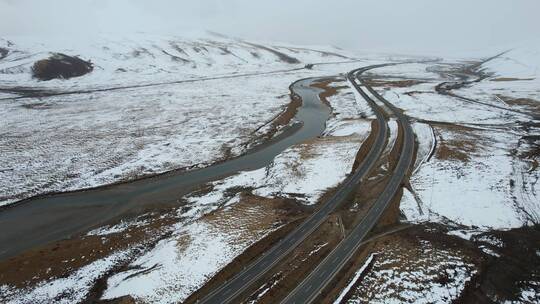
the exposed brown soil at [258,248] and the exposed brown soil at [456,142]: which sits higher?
the exposed brown soil at [456,142]

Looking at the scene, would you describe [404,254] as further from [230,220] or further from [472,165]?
[472,165]

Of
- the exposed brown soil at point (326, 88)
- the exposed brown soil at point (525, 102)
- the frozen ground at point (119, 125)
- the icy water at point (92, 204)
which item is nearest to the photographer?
the icy water at point (92, 204)

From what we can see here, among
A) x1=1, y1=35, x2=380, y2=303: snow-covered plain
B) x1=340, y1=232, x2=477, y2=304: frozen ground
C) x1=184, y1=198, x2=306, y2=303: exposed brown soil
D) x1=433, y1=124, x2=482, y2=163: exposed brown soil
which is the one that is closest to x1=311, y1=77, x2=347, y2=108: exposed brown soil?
x1=1, y1=35, x2=380, y2=303: snow-covered plain

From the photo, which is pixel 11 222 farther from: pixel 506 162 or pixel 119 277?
pixel 506 162

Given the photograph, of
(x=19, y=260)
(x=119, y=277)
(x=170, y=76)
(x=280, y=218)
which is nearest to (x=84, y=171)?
(x=19, y=260)

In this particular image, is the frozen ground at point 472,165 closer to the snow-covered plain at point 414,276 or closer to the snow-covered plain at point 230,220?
the snow-covered plain at point 414,276

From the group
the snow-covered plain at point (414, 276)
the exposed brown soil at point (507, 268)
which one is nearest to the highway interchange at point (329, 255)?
the snow-covered plain at point (414, 276)

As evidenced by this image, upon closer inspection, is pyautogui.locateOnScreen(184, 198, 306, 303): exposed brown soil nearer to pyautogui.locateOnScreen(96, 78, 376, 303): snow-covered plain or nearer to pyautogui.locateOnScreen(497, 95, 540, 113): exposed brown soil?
pyautogui.locateOnScreen(96, 78, 376, 303): snow-covered plain
